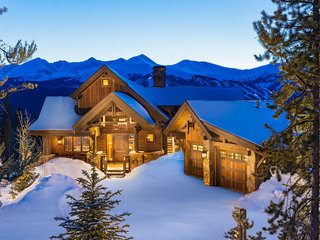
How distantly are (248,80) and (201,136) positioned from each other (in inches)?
5999

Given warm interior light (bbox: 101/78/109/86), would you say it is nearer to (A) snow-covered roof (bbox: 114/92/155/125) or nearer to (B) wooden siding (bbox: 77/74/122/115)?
(B) wooden siding (bbox: 77/74/122/115)

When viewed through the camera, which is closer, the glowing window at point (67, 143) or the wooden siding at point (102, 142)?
the glowing window at point (67, 143)

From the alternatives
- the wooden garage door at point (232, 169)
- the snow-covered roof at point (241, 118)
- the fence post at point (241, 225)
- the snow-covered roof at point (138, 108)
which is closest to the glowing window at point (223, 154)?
the wooden garage door at point (232, 169)

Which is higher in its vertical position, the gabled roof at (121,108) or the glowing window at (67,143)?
the gabled roof at (121,108)

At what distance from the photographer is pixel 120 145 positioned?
2562 cm

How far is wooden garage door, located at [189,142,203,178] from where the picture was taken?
17.2 m

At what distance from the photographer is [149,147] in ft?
80.4

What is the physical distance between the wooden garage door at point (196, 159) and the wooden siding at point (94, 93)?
33.2 ft

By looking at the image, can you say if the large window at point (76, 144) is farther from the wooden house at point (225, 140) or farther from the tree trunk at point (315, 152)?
the tree trunk at point (315, 152)

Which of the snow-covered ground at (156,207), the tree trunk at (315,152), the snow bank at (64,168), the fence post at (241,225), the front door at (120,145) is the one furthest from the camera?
the front door at (120,145)

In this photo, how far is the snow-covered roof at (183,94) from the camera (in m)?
26.2

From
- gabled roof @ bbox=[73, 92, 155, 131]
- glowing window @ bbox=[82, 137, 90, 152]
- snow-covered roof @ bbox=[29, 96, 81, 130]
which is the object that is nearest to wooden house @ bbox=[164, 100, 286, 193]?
gabled roof @ bbox=[73, 92, 155, 131]

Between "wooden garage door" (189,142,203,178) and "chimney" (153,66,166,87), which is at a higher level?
"chimney" (153,66,166,87)

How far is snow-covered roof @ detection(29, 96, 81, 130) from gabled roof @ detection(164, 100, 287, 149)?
10.3m
